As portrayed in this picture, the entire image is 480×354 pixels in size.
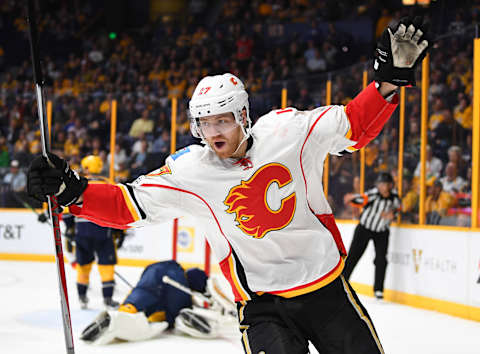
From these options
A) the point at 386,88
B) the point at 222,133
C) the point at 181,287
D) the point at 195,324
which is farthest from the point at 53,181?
the point at 181,287

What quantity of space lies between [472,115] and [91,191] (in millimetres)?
4553

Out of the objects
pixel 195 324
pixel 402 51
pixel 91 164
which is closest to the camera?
pixel 402 51

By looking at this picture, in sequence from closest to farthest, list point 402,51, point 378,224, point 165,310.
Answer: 1. point 402,51
2. point 165,310
3. point 378,224

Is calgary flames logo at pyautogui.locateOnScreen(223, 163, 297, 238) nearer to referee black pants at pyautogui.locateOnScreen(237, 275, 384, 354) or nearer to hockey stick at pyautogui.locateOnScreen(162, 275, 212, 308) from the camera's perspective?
referee black pants at pyautogui.locateOnScreen(237, 275, 384, 354)

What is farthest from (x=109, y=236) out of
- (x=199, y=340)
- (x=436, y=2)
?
(x=436, y=2)

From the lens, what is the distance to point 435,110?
6418 mm

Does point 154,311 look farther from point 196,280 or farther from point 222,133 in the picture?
point 222,133

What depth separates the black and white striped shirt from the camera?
6746 millimetres

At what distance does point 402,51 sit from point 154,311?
129 inches

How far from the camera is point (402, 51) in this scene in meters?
2.07

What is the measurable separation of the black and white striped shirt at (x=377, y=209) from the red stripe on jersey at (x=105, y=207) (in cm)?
482

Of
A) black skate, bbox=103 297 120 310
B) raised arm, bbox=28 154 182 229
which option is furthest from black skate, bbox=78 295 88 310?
raised arm, bbox=28 154 182 229

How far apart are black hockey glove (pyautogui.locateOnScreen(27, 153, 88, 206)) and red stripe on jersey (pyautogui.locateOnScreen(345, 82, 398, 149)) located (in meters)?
0.93

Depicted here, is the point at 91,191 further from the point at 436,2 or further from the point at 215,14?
the point at 215,14
